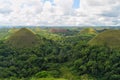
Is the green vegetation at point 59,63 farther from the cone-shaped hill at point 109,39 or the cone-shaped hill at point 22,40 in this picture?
the cone-shaped hill at point 22,40

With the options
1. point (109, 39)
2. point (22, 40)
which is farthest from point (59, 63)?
point (22, 40)

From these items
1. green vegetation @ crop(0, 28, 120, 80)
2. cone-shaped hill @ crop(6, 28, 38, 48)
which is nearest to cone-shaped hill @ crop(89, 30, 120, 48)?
green vegetation @ crop(0, 28, 120, 80)

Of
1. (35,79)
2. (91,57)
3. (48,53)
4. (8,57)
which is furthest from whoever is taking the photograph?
(48,53)

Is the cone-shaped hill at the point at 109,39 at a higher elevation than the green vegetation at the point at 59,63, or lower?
higher

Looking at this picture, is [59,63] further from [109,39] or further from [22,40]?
[22,40]

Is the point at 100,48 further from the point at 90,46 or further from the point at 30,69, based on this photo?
the point at 30,69

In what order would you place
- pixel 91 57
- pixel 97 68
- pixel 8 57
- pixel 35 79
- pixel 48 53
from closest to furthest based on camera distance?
pixel 35 79 < pixel 97 68 < pixel 91 57 < pixel 8 57 < pixel 48 53

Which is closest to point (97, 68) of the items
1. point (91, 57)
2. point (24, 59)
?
point (91, 57)

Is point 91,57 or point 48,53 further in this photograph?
point 48,53

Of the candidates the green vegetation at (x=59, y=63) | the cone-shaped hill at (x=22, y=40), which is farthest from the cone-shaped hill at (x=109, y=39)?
the cone-shaped hill at (x=22, y=40)

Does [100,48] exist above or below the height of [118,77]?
above
